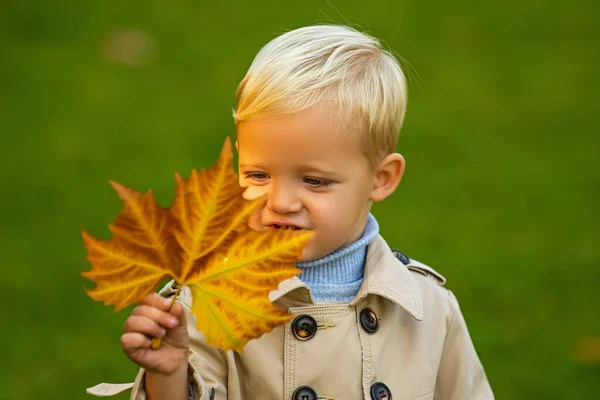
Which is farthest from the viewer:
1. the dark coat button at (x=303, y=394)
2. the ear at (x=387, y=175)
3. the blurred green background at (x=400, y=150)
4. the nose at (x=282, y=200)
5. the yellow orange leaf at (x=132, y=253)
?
the blurred green background at (x=400, y=150)

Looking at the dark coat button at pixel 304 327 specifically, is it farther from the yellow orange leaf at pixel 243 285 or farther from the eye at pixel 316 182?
the yellow orange leaf at pixel 243 285

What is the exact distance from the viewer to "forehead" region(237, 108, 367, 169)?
2.35 m

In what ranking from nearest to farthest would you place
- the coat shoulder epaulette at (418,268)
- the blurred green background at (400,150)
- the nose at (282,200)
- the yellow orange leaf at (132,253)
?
the yellow orange leaf at (132,253)
the nose at (282,200)
the coat shoulder epaulette at (418,268)
the blurred green background at (400,150)

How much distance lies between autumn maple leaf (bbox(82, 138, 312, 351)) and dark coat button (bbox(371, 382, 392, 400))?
0.56 metres

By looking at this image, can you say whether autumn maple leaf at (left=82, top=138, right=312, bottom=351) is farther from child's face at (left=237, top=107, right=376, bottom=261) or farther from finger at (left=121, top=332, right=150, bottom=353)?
child's face at (left=237, top=107, right=376, bottom=261)

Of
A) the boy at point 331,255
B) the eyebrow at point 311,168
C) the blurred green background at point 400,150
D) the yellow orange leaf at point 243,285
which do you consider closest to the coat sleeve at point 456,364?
the boy at point 331,255

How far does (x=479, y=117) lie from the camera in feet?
24.2

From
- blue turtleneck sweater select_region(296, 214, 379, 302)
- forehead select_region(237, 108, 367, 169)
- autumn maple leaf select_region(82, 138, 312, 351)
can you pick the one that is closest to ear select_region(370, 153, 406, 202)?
blue turtleneck sweater select_region(296, 214, 379, 302)

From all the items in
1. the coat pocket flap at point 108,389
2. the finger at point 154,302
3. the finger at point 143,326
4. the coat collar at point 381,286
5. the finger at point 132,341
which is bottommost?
the coat pocket flap at point 108,389

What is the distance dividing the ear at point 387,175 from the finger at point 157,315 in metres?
0.78

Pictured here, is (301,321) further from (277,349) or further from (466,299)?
(466,299)

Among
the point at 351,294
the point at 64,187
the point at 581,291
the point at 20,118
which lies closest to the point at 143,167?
the point at 64,187

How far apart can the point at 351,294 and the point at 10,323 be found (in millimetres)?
2545

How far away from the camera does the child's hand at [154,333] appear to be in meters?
2.00
